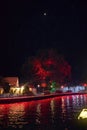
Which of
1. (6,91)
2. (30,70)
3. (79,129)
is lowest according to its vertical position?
(79,129)

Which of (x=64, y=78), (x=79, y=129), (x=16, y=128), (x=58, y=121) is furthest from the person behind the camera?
(x=64, y=78)

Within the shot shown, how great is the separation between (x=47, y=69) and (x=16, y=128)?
222ft

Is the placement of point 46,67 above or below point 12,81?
above

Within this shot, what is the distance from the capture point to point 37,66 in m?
95.3

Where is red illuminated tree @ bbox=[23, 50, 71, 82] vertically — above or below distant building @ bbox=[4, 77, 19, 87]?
above

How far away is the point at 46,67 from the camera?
9650 centimetres

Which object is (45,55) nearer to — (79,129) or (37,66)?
(37,66)

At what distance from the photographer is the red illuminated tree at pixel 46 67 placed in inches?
3725

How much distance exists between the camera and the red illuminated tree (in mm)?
94625

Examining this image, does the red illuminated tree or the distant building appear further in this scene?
the red illuminated tree

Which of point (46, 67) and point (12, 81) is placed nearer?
point (12, 81)

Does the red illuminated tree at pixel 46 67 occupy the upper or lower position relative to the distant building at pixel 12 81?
upper

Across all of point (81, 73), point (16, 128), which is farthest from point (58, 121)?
point (81, 73)

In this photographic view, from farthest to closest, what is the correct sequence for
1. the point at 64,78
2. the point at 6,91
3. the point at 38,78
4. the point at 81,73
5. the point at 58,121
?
the point at 81,73 → the point at 64,78 → the point at 38,78 → the point at 6,91 → the point at 58,121
